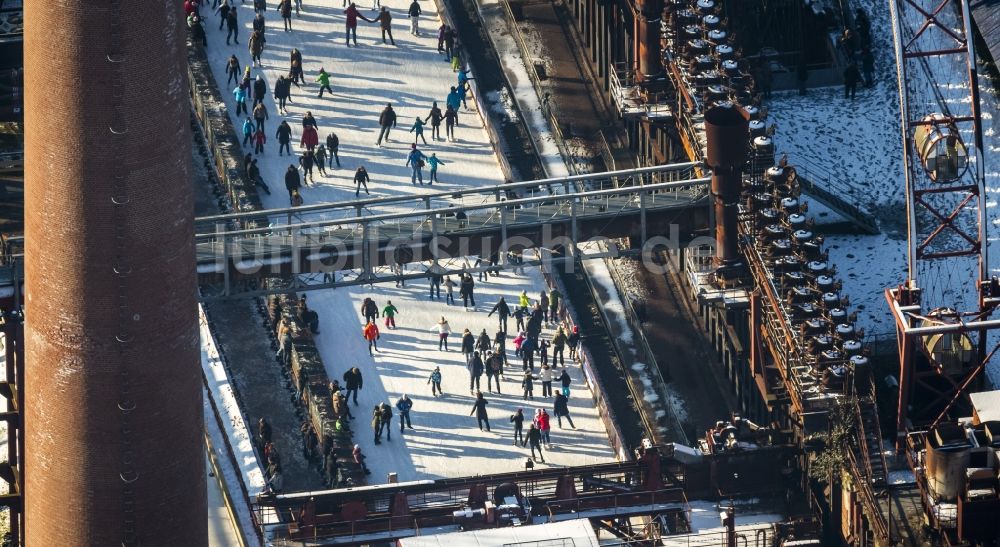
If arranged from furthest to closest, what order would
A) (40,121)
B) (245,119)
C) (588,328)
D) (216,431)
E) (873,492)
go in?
(245,119)
(588,328)
(216,431)
(873,492)
(40,121)

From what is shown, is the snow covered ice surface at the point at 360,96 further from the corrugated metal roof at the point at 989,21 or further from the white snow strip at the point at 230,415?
the corrugated metal roof at the point at 989,21

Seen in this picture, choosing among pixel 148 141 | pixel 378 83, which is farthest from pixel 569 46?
pixel 148 141

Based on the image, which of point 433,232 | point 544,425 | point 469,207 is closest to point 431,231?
point 433,232

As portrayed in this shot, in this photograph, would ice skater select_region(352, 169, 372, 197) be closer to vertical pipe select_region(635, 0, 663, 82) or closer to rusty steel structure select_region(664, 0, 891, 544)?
vertical pipe select_region(635, 0, 663, 82)

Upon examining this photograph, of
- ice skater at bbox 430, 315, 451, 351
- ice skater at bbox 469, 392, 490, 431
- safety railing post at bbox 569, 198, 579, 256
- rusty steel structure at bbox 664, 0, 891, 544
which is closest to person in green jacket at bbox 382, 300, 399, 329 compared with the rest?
ice skater at bbox 430, 315, 451, 351

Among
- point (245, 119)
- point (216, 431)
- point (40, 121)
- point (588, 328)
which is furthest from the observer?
point (245, 119)

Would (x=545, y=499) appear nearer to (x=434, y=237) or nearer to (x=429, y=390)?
(x=434, y=237)

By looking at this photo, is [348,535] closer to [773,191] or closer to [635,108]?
[773,191]
